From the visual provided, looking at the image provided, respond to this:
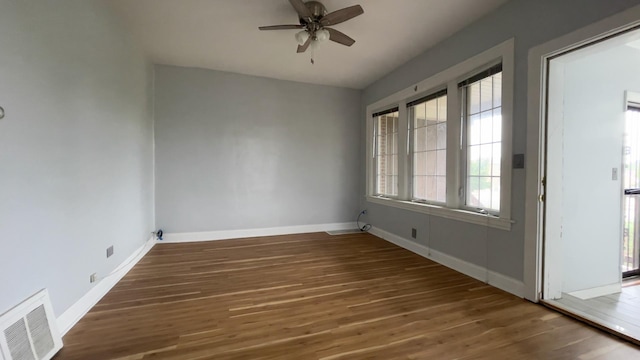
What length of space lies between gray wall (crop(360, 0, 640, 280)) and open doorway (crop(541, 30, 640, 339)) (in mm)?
191

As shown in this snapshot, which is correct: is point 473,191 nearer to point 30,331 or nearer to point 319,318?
point 319,318

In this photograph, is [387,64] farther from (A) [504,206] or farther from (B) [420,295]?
(B) [420,295]

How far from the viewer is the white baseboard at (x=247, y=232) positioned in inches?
162

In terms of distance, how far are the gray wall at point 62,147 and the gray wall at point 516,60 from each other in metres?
3.60

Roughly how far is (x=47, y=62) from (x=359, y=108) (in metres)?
4.38

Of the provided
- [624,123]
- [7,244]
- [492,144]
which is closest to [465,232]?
[492,144]

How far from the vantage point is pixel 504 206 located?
2455 mm

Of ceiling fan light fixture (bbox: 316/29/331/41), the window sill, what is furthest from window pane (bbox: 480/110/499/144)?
ceiling fan light fixture (bbox: 316/29/331/41)

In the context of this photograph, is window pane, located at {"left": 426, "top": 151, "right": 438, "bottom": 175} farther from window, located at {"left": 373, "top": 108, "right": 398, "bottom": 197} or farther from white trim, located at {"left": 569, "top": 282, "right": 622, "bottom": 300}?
white trim, located at {"left": 569, "top": 282, "right": 622, "bottom": 300}

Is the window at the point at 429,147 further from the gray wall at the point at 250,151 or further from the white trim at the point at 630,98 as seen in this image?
the white trim at the point at 630,98

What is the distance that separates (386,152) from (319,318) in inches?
129

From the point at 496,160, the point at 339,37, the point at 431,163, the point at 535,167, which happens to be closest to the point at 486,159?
the point at 496,160

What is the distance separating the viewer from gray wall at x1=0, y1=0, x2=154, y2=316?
1404 mm

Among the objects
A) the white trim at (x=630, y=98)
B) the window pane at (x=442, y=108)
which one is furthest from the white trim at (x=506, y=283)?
the white trim at (x=630, y=98)
